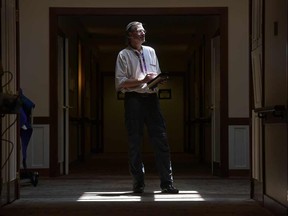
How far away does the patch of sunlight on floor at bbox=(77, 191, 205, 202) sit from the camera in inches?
201

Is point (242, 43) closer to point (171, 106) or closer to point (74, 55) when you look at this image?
point (74, 55)

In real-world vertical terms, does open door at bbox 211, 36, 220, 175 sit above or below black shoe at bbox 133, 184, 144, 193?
above

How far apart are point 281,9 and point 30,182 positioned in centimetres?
370

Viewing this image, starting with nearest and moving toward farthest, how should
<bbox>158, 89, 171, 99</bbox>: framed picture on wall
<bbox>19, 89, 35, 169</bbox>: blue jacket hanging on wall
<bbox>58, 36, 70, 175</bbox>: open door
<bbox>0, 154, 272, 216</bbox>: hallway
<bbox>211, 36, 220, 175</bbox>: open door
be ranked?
<bbox>0, 154, 272, 216</bbox>: hallway < <bbox>19, 89, 35, 169</bbox>: blue jacket hanging on wall < <bbox>58, 36, 70, 175</bbox>: open door < <bbox>211, 36, 220, 175</bbox>: open door < <bbox>158, 89, 171, 99</bbox>: framed picture on wall

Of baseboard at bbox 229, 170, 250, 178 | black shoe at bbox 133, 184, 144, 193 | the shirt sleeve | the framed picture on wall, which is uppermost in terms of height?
the framed picture on wall

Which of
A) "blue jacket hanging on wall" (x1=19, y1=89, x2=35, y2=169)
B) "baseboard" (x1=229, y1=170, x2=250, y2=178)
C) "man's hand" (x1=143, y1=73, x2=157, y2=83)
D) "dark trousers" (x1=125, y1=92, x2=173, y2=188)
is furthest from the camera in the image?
"baseboard" (x1=229, y1=170, x2=250, y2=178)

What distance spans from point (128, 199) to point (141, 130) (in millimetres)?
693

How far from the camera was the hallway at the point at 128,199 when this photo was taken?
14.5 feet

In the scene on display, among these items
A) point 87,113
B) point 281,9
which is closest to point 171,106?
point 87,113

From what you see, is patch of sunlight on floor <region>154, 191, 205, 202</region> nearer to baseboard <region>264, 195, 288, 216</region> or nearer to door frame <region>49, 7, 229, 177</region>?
baseboard <region>264, 195, 288, 216</region>

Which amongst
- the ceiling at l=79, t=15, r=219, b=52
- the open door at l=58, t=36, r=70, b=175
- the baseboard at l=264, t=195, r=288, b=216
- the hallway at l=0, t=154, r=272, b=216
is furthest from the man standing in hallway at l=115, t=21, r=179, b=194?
the ceiling at l=79, t=15, r=219, b=52

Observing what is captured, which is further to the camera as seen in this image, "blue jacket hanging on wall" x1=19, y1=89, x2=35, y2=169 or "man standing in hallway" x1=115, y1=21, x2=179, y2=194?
"blue jacket hanging on wall" x1=19, y1=89, x2=35, y2=169

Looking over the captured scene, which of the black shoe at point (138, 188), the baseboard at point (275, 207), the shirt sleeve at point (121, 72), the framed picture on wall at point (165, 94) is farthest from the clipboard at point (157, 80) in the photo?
the framed picture on wall at point (165, 94)

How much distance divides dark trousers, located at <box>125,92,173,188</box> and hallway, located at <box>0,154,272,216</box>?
0.22 metres
